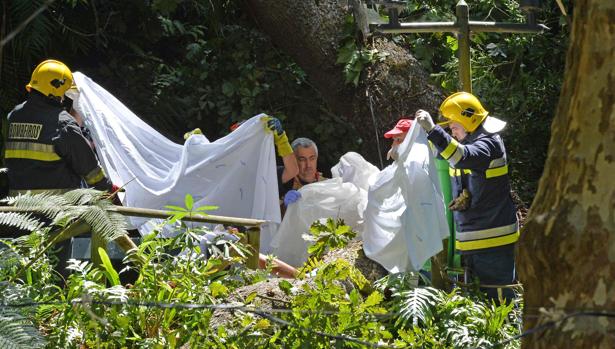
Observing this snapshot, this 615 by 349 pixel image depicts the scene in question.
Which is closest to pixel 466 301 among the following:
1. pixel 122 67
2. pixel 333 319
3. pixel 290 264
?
pixel 333 319

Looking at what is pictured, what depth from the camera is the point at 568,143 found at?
421cm

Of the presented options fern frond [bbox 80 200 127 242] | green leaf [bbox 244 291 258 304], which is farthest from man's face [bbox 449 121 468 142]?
fern frond [bbox 80 200 127 242]

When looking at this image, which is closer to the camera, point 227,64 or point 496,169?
point 496,169

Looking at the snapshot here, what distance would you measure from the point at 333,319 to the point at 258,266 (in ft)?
3.95

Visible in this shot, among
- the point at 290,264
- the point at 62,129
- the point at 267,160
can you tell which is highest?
the point at 62,129

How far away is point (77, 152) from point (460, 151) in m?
2.31

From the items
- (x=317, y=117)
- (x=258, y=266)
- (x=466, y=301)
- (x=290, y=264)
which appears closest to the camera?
(x=466, y=301)

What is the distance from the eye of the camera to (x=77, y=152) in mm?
6953

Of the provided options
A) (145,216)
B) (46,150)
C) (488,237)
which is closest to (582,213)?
(488,237)

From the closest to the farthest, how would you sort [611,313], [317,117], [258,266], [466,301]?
[611,313]
[466,301]
[258,266]
[317,117]

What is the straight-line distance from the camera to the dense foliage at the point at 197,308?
5242mm

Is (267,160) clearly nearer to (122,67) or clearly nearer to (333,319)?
(333,319)

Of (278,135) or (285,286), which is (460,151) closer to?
(285,286)

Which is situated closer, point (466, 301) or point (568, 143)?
point (568, 143)
